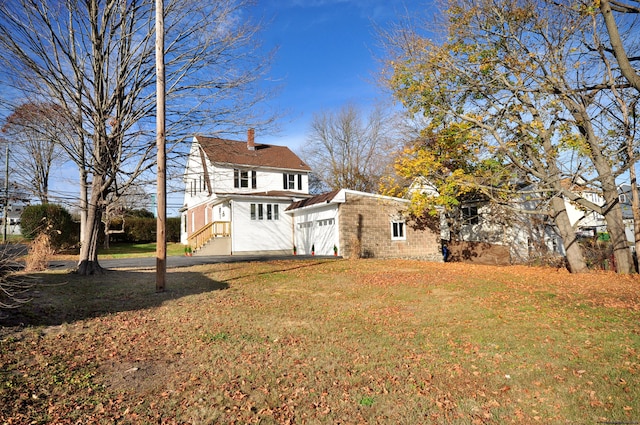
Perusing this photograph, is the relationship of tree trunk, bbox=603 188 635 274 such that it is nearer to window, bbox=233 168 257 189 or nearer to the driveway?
the driveway

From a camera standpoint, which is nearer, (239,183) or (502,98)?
(502,98)

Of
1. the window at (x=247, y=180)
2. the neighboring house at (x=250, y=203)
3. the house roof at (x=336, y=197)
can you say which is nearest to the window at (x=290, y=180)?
the neighboring house at (x=250, y=203)

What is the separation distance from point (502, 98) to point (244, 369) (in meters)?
12.9

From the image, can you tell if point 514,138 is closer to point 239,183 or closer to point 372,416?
point 372,416

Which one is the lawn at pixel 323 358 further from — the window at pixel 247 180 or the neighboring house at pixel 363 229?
the window at pixel 247 180

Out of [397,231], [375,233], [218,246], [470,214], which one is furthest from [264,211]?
[470,214]

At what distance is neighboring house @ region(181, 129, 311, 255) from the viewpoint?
75.5ft

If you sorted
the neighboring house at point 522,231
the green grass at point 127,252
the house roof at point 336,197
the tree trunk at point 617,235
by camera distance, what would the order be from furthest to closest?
the green grass at point 127,252
the house roof at point 336,197
the neighboring house at point 522,231
the tree trunk at point 617,235

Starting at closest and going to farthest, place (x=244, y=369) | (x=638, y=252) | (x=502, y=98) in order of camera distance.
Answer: (x=244, y=369) < (x=638, y=252) < (x=502, y=98)

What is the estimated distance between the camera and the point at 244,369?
470 centimetres

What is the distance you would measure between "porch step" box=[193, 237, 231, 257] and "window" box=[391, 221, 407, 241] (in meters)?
9.67

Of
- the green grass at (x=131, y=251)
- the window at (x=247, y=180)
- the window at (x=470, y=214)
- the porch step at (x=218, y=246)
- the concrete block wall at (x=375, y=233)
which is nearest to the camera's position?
the concrete block wall at (x=375, y=233)

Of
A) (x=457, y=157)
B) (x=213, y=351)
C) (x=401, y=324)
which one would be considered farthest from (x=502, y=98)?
(x=213, y=351)

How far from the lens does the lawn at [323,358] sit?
366 centimetres
